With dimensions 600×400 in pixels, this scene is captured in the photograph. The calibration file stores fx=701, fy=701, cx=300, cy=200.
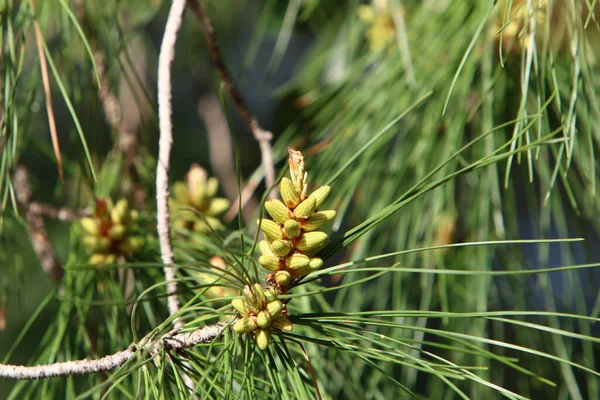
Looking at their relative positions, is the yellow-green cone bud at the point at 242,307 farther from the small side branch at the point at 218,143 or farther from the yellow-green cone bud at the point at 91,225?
the small side branch at the point at 218,143

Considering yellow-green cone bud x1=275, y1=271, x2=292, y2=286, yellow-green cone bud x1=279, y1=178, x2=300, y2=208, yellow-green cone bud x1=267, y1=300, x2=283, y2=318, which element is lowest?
yellow-green cone bud x1=267, y1=300, x2=283, y2=318

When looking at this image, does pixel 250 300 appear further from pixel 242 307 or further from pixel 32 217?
pixel 32 217

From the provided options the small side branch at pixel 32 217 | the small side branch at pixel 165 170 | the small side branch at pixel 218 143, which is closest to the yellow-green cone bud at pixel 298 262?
the small side branch at pixel 165 170

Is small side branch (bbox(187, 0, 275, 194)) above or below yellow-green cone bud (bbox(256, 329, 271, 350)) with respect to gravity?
above

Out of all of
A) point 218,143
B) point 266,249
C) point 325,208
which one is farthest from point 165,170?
point 218,143

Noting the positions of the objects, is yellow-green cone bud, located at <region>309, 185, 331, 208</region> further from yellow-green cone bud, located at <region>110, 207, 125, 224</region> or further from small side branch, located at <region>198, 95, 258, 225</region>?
small side branch, located at <region>198, 95, 258, 225</region>

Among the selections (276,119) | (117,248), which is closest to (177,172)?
(276,119)

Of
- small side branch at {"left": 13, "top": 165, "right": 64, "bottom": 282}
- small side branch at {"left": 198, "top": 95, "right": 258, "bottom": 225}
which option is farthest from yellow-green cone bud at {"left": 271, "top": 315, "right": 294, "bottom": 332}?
small side branch at {"left": 198, "top": 95, "right": 258, "bottom": 225}
